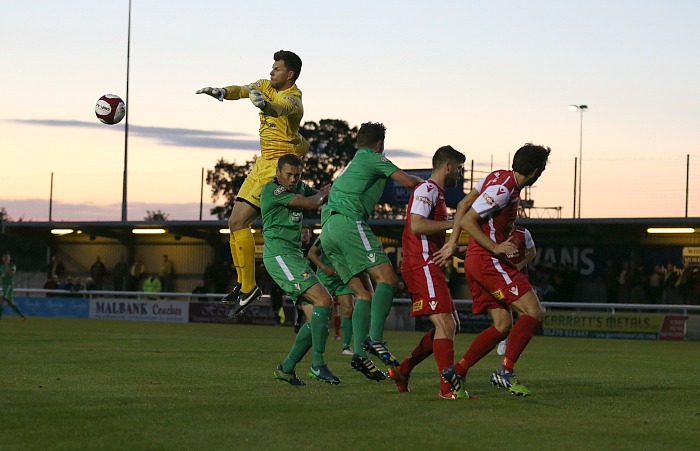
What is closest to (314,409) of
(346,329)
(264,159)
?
(264,159)

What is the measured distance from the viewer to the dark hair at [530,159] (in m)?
9.33

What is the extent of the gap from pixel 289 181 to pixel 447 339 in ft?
7.67

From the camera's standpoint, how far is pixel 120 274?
139ft

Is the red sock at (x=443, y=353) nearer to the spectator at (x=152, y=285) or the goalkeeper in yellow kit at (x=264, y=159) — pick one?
the goalkeeper in yellow kit at (x=264, y=159)

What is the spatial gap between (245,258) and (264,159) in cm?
110

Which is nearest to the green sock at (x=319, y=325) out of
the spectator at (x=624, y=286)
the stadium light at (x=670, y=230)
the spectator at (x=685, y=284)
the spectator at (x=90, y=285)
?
the spectator at (x=685, y=284)

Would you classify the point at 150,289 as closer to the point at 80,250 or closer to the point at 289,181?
the point at 80,250

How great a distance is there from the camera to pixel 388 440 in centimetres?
661

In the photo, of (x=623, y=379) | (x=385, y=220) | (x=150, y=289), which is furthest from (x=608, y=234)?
(x=623, y=379)

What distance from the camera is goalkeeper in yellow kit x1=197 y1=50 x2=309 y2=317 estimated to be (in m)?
11.9

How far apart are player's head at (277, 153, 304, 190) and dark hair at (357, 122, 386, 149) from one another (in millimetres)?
625

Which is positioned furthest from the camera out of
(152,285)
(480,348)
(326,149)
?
(326,149)

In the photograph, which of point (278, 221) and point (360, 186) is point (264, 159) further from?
point (360, 186)

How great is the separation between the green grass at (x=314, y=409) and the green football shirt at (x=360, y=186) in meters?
1.67
